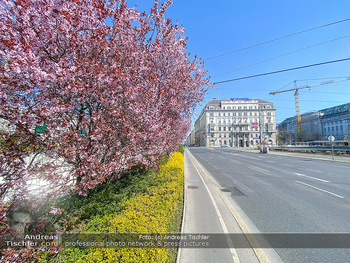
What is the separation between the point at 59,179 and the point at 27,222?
127cm

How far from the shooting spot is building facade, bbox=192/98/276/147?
86.8 metres

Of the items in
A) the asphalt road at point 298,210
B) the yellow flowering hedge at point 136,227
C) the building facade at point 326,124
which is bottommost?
the asphalt road at point 298,210

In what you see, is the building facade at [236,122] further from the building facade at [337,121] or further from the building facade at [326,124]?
the building facade at [337,121]

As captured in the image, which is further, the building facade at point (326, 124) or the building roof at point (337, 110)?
the building roof at point (337, 110)

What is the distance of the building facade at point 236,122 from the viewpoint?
285ft

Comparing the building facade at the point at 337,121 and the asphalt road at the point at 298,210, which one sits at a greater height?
the building facade at the point at 337,121

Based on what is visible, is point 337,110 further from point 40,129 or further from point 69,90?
point 40,129

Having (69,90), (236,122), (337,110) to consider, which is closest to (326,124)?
(337,110)

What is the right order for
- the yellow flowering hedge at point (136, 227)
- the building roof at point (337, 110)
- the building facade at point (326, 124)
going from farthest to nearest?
the building roof at point (337, 110)
the building facade at point (326, 124)
the yellow flowering hedge at point (136, 227)

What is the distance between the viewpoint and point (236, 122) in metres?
88.1

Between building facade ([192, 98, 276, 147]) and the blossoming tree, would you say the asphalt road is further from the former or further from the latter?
building facade ([192, 98, 276, 147])

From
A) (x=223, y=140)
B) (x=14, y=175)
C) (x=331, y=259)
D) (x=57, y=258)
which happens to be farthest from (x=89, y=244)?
(x=223, y=140)

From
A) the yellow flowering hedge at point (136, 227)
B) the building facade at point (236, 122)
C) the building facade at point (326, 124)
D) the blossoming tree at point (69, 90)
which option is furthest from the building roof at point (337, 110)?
the blossoming tree at point (69, 90)

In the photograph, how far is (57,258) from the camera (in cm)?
219
